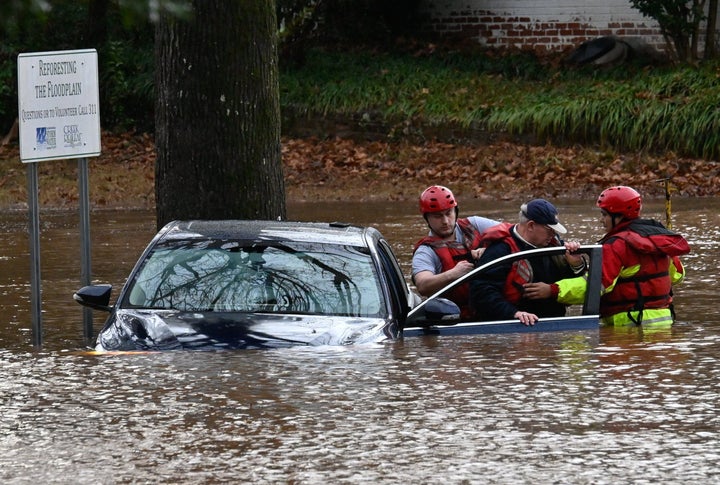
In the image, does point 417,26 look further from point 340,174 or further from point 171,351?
point 171,351

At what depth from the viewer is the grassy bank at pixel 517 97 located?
2367 centimetres

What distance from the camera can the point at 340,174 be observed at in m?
24.2

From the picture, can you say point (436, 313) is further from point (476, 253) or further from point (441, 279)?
point (476, 253)

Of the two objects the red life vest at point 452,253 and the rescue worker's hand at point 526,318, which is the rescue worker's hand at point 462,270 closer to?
the red life vest at point 452,253

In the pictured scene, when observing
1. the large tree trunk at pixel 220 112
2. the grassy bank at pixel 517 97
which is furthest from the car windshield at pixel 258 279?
the grassy bank at pixel 517 97

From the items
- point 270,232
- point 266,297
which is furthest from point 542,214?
point 266,297

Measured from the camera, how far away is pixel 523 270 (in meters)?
9.79

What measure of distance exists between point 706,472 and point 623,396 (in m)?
1.55

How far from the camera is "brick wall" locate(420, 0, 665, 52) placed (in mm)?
28781

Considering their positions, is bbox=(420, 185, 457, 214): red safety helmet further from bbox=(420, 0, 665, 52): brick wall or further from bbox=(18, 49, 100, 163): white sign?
bbox=(420, 0, 665, 52): brick wall

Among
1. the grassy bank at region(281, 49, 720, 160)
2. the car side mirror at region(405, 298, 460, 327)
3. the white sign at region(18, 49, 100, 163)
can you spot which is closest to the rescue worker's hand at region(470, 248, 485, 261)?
the car side mirror at region(405, 298, 460, 327)

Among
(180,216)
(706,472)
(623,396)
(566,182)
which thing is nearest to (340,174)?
(566,182)

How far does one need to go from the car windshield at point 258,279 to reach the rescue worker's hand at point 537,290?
962mm

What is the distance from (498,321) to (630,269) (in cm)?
93
